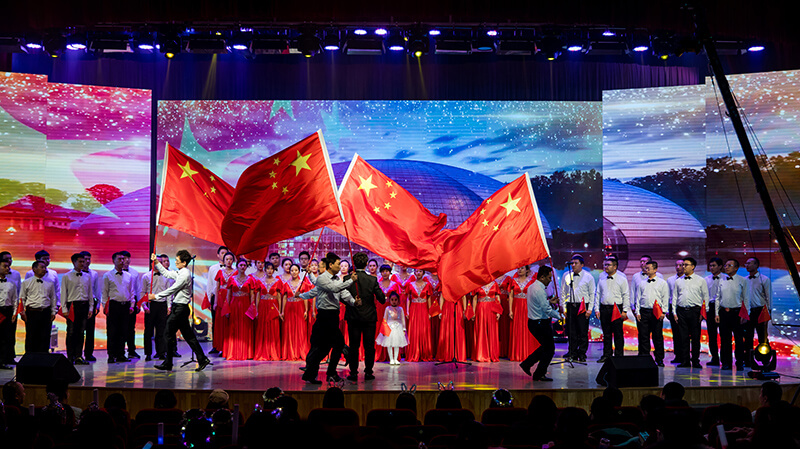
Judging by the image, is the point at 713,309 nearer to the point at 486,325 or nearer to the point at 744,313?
the point at 744,313

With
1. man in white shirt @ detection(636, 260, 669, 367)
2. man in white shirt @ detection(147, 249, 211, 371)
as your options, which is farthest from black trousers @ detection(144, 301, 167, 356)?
man in white shirt @ detection(636, 260, 669, 367)

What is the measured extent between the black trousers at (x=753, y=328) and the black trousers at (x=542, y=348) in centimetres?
396

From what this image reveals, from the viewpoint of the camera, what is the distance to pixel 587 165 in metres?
15.8

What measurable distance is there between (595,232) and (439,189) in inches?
146

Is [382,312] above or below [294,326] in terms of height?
above

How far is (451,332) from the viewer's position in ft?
40.5

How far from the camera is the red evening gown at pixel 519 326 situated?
40.8ft

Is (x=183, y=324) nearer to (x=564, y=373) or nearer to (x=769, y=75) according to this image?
(x=564, y=373)

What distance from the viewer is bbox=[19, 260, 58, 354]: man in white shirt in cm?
1156

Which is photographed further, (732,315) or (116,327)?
(116,327)

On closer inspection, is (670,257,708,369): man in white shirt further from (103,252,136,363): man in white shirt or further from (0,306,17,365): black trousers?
(0,306,17,365): black trousers

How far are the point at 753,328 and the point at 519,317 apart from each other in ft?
12.8

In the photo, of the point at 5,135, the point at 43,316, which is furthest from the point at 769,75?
the point at 5,135

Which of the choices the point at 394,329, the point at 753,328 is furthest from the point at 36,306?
the point at 753,328
